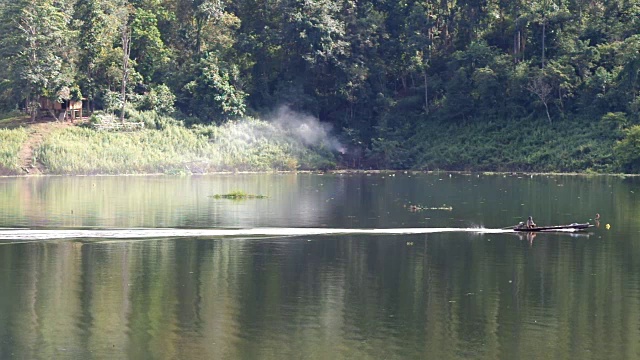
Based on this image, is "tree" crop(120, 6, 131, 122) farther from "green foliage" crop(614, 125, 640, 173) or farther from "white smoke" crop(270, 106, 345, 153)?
"green foliage" crop(614, 125, 640, 173)

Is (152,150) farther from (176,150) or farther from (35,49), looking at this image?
(35,49)

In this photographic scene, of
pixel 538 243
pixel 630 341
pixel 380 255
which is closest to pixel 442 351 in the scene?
pixel 630 341

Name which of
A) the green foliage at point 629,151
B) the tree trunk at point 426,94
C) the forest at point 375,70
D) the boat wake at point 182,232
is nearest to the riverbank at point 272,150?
the forest at point 375,70

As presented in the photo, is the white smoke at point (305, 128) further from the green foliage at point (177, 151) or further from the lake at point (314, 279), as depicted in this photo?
the lake at point (314, 279)

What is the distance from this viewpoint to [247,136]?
86.2 m

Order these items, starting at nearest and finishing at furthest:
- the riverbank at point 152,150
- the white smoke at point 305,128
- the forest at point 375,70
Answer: the riverbank at point 152,150
the forest at point 375,70
the white smoke at point 305,128

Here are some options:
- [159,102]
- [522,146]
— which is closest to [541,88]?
[522,146]

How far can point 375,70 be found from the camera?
3556 inches

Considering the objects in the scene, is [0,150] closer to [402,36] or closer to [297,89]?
[297,89]

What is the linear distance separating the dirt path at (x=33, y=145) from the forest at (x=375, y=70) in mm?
2033

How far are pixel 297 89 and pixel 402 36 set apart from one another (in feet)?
33.3

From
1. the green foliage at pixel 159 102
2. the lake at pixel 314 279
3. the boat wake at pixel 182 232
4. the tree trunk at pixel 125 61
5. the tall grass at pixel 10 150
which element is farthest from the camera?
the green foliage at pixel 159 102

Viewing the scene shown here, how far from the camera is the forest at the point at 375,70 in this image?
3159 inches

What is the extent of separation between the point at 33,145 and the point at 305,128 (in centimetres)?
2266
